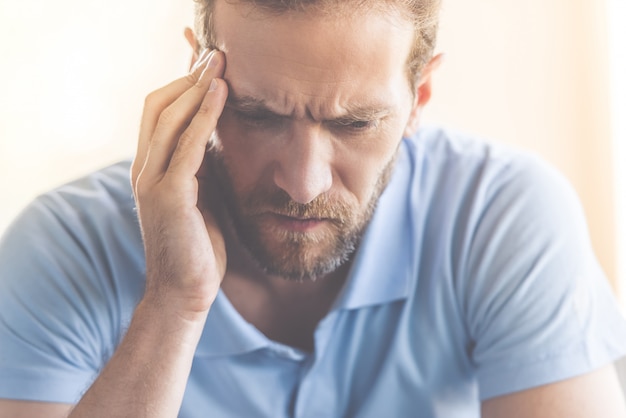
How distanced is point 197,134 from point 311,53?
21cm

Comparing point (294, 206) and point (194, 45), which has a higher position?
point (194, 45)

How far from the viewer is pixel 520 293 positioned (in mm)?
1231

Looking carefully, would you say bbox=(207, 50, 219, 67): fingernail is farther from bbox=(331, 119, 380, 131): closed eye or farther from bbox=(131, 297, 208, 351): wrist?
bbox=(131, 297, 208, 351): wrist

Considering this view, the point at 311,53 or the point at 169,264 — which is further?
the point at 169,264

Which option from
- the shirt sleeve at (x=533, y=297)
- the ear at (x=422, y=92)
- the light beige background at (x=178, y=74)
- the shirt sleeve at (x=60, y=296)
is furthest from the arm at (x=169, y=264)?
the light beige background at (x=178, y=74)

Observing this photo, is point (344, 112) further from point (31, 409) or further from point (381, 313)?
point (31, 409)

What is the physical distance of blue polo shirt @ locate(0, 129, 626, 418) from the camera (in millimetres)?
1205

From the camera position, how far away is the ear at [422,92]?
1.27 meters

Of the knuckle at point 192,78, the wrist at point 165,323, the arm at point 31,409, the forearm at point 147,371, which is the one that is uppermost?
the knuckle at point 192,78

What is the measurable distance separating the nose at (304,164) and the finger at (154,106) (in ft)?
0.65

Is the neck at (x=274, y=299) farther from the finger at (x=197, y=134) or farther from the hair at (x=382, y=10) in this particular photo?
the hair at (x=382, y=10)

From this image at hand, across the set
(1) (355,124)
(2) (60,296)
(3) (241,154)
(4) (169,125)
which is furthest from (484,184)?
(2) (60,296)

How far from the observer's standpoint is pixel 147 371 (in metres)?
1.12

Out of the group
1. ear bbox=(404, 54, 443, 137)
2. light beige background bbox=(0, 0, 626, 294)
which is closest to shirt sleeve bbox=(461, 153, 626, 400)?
ear bbox=(404, 54, 443, 137)
